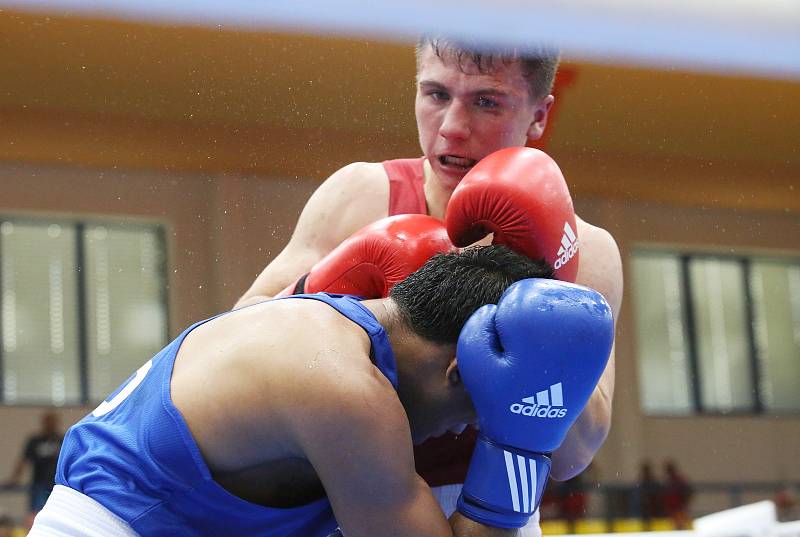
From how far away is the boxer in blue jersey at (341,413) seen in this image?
1.30 meters

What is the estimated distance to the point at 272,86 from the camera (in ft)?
10.7

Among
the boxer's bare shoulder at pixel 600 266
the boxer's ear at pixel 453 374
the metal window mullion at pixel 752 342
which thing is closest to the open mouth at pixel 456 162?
the boxer's bare shoulder at pixel 600 266

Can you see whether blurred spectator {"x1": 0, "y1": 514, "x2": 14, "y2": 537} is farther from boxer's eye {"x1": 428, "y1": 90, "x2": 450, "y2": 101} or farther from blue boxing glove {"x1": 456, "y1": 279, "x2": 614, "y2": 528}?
blue boxing glove {"x1": 456, "y1": 279, "x2": 614, "y2": 528}

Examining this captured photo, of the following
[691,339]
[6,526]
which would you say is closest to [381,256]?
[6,526]

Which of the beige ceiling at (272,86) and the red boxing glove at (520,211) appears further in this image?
the beige ceiling at (272,86)

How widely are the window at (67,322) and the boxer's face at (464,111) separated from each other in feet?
17.0

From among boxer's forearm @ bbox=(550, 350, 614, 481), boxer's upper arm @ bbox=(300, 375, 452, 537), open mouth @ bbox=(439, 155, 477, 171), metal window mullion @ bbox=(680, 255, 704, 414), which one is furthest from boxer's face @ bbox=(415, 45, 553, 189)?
metal window mullion @ bbox=(680, 255, 704, 414)

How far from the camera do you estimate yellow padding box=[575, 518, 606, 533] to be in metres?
5.81

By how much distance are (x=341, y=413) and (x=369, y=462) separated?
70 mm

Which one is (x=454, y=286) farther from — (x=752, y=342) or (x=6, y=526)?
(x=752, y=342)

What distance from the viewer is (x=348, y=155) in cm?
265

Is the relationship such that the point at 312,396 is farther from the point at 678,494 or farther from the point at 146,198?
the point at 678,494

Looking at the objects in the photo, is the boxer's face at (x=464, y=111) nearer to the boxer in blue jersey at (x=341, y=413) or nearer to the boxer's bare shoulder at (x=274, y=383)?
the boxer in blue jersey at (x=341, y=413)

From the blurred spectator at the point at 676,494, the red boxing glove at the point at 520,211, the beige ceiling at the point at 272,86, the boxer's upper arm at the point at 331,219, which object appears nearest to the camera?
the red boxing glove at the point at 520,211
